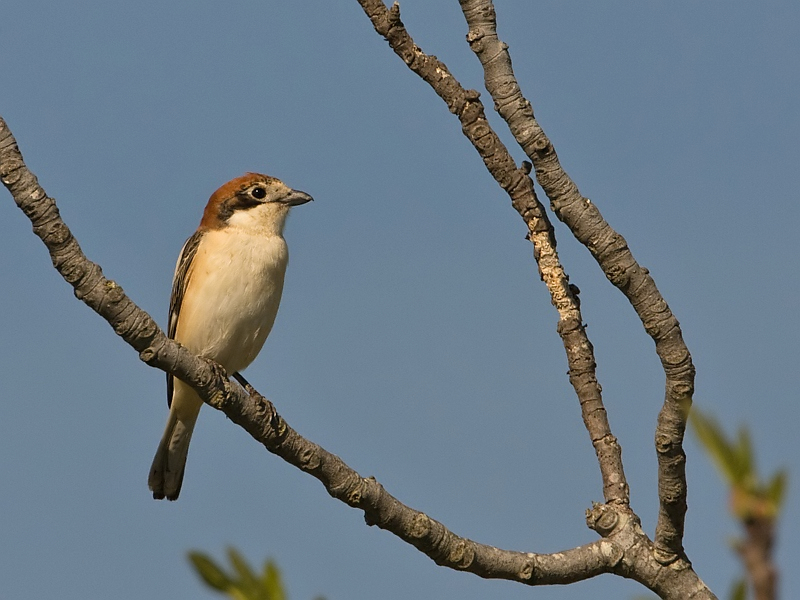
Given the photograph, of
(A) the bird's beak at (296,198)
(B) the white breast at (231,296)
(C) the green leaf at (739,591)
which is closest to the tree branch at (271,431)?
(B) the white breast at (231,296)

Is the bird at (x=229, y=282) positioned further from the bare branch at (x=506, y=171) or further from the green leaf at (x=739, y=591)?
the green leaf at (x=739, y=591)

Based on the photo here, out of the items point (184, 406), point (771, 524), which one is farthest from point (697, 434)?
point (184, 406)

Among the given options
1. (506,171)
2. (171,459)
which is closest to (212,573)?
(506,171)

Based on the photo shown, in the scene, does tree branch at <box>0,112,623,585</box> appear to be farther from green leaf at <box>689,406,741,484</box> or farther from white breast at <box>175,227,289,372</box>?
green leaf at <box>689,406,741,484</box>

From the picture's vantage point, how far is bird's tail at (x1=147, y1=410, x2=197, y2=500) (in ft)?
29.9

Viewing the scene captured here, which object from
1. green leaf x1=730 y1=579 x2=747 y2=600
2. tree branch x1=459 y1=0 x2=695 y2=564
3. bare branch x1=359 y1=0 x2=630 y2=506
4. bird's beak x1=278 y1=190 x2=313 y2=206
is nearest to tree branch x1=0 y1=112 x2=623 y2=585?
tree branch x1=459 y1=0 x2=695 y2=564

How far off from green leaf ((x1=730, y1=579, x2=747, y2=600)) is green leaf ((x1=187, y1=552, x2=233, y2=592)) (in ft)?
2.18

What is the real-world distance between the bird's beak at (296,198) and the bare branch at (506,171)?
307cm

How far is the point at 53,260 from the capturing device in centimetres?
444

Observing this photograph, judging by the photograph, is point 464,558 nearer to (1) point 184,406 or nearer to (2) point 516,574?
(2) point 516,574

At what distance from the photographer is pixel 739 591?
48.9 inches

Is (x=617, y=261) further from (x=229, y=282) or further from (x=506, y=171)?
(x=229, y=282)

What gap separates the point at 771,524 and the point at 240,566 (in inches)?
27.4

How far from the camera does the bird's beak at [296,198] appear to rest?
9094 millimetres
